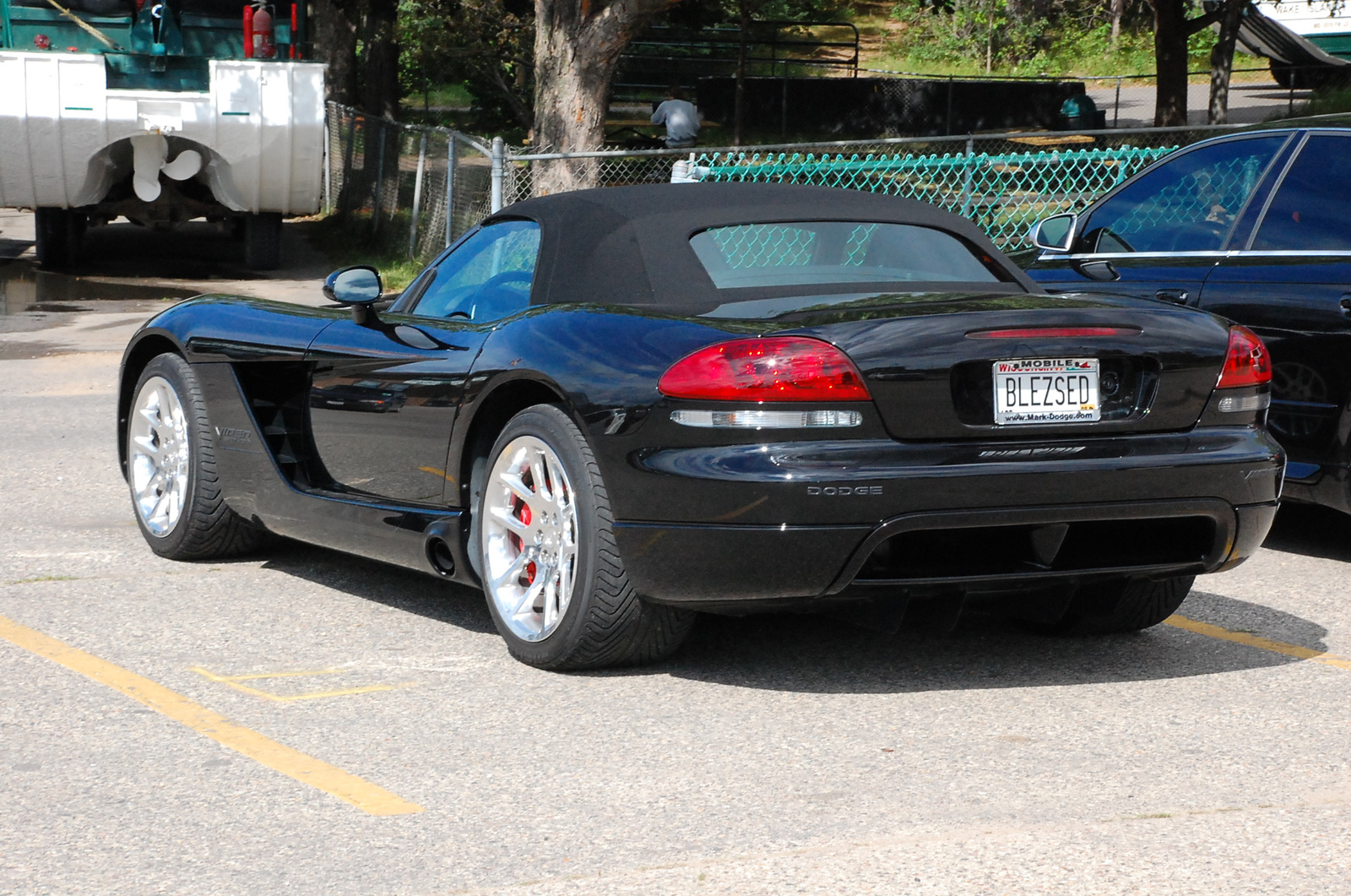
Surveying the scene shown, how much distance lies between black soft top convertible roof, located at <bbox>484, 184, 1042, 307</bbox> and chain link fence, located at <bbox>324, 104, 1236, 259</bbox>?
4273 mm

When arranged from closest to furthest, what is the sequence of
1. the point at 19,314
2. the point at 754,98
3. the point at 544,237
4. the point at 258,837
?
1. the point at 258,837
2. the point at 544,237
3. the point at 19,314
4. the point at 754,98

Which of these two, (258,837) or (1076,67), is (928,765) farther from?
(1076,67)

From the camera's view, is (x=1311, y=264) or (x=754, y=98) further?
(x=754, y=98)

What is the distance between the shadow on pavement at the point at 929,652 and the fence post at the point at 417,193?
38.2ft

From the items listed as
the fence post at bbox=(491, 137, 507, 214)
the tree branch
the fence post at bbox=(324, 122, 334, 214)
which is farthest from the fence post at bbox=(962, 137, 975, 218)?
the tree branch

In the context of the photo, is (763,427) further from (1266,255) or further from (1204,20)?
(1204,20)

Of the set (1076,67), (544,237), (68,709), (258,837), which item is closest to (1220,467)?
(544,237)

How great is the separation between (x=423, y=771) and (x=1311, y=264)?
414 centimetres

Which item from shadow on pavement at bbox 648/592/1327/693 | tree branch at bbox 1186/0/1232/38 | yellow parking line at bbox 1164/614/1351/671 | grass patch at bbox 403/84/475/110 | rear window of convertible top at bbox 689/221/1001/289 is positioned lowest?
yellow parking line at bbox 1164/614/1351/671

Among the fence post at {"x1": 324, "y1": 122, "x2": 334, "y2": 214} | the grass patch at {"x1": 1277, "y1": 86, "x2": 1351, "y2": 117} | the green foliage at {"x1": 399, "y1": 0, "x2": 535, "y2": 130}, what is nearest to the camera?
the fence post at {"x1": 324, "y1": 122, "x2": 334, "y2": 214}

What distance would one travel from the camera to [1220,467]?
4625 mm

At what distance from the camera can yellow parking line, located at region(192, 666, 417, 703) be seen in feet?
15.1

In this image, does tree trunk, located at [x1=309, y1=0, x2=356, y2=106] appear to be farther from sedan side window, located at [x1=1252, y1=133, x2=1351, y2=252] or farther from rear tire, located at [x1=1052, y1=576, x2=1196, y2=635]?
rear tire, located at [x1=1052, y1=576, x2=1196, y2=635]

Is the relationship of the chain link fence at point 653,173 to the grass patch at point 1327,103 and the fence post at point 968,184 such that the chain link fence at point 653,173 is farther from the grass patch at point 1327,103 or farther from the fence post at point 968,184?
the grass patch at point 1327,103
